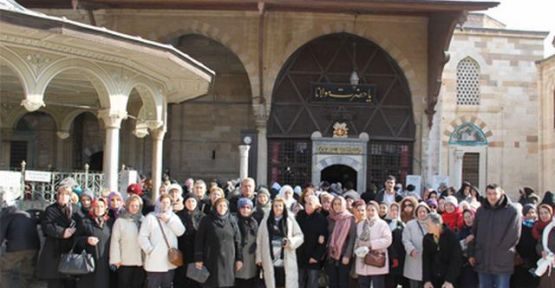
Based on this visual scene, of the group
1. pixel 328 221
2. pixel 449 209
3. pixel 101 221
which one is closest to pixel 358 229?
pixel 328 221

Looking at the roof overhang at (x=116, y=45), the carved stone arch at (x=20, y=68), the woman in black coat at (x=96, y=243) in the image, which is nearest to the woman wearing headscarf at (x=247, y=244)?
the woman in black coat at (x=96, y=243)

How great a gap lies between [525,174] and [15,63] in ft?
62.7

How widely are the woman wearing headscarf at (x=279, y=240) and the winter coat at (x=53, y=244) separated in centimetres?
202

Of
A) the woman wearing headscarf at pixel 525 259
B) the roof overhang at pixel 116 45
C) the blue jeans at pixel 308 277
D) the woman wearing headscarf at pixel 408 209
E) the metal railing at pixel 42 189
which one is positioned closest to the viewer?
the woman wearing headscarf at pixel 525 259

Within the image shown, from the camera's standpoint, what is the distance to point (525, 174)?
2291cm

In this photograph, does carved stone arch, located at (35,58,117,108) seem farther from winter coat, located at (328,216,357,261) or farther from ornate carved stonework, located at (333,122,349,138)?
ornate carved stonework, located at (333,122,349,138)

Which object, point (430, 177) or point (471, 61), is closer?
point (430, 177)

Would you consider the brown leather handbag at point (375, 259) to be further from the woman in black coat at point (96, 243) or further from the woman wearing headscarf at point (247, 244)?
the woman in black coat at point (96, 243)

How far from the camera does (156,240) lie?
657cm

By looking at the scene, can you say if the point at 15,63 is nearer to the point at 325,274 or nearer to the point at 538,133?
the point at 325,274

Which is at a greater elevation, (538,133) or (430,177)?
(538,133)

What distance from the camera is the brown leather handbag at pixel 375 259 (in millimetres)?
6734

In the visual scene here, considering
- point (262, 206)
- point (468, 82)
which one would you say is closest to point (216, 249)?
point (262, 206)

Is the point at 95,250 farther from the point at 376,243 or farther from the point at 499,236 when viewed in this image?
the point at 499,236
